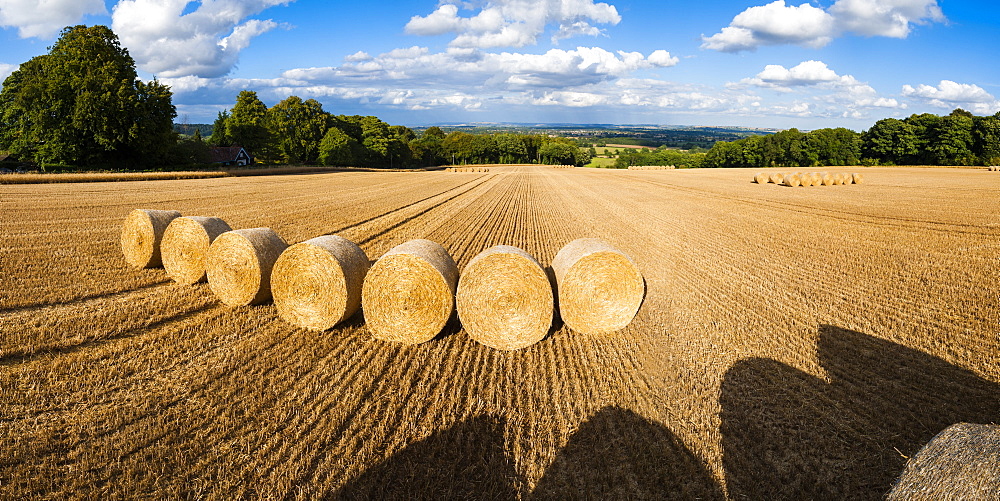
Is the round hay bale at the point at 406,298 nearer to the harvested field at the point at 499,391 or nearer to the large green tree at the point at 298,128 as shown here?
the harvested field at the point at 499,391

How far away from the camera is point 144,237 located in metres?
10.3

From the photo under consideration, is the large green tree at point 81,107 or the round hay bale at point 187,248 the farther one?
the large green tree at point 81,107

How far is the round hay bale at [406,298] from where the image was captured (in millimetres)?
7156

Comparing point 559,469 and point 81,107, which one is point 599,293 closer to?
point 559,469

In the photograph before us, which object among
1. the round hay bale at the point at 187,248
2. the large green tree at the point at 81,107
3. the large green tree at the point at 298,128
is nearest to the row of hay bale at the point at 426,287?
the round hay bale at the point at 187,248

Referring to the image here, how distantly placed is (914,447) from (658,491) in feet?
9.14

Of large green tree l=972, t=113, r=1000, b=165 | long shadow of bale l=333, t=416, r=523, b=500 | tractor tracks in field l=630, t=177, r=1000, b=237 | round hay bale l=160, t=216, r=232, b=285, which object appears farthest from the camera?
large green tree l=972, t=113, r=1000, b=165

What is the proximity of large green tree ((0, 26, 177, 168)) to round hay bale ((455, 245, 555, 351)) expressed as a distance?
135 feet

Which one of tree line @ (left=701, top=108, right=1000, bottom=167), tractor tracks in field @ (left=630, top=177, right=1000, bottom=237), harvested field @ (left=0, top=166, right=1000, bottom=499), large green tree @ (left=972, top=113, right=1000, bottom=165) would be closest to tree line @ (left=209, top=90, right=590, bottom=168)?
tree line @ (left=701, top=108, right=1000, bottom=167)

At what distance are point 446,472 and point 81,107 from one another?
44.1 meters

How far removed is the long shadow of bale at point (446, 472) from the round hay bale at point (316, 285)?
3.40 meters

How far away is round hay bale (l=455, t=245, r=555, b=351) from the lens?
711 cm

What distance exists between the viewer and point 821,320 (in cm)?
814

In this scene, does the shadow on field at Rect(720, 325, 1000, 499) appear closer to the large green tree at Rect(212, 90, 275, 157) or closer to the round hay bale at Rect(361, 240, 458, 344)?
the round hay bale at Rect(361, 240, 458, 344)
